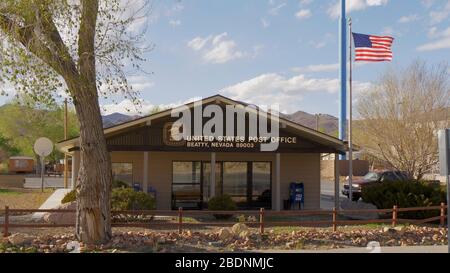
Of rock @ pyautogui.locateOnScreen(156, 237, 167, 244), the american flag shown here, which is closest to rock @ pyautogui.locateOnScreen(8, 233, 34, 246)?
rock @ pyautogui.locateOnScreen(156, 237, 167, 244)

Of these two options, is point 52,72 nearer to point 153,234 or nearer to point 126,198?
point 153,234

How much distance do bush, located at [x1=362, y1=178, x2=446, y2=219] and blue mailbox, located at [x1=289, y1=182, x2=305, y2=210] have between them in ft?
10.2

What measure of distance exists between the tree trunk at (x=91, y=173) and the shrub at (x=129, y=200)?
4.28 m

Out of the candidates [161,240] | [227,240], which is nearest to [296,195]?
[227,240]

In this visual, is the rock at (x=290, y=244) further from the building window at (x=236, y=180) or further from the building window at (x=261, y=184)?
the building window at (x=261, y=184)

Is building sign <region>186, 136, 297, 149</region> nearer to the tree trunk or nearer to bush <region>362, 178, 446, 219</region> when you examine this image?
bush <region>362, 178, 446, 219</region>

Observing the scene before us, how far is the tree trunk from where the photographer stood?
12.1m

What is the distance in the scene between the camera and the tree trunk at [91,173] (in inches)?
475

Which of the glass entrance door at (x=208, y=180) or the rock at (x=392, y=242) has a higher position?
the glass entrance door at (x=208, y=180)

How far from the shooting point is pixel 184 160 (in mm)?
22141

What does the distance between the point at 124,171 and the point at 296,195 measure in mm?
7336

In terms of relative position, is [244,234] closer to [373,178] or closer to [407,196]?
[407,196]

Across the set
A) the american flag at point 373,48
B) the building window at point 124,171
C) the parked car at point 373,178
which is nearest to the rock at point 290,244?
the building window at point 124,171

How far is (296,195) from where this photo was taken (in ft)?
73.2
